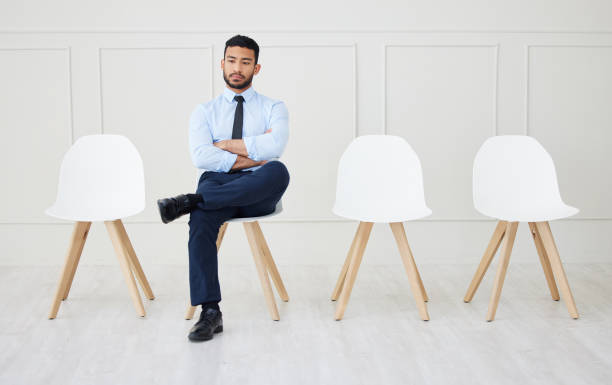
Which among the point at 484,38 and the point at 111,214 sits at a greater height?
the point at 484,38

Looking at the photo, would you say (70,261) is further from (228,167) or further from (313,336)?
(313,336)

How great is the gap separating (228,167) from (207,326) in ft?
2.44

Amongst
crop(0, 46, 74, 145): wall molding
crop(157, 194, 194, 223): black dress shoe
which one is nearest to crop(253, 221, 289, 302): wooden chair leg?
crop(157, 194, 194, 223): black dress shoe

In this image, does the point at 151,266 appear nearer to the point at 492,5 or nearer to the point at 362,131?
the point at 362,131

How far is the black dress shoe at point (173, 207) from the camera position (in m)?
2.56

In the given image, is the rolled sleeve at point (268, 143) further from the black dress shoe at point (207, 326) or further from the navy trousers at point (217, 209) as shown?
the black dress shoe at point (207, 326)

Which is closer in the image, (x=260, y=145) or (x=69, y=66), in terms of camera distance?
(x=260, y=145)

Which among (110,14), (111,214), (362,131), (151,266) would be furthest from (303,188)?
(110,14)

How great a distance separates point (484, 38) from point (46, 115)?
2.69 meters

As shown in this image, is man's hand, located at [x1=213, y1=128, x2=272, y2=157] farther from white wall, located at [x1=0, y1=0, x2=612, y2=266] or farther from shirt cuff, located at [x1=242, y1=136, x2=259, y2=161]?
white wall, located at [x1=0, y1=0, x2=612, y2=266]

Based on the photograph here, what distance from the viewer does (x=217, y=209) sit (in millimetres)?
2729

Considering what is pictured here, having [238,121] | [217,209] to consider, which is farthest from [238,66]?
[217,209]

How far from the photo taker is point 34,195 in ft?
12.8

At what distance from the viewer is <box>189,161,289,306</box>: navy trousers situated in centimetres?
263
